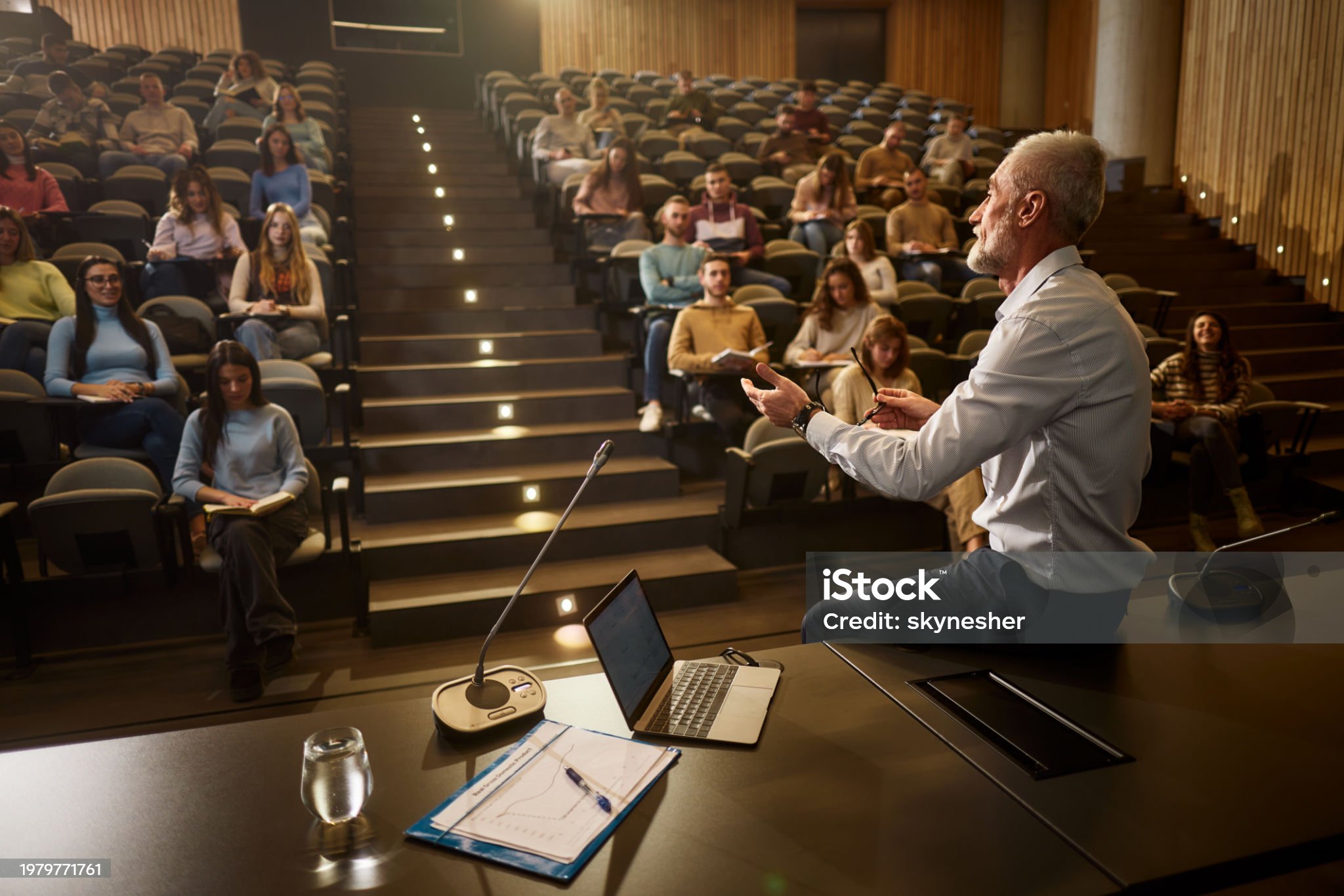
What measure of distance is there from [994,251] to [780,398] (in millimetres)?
374

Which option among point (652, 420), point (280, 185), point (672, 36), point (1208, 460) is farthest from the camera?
point (672, 36)

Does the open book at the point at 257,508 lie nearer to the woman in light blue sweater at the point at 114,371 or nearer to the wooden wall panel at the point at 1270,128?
the woman in light blue sweater at the point at 114,371

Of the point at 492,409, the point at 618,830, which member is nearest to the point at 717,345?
the point at 492,409

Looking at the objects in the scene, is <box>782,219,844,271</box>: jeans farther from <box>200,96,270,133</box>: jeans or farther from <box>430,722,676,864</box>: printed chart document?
<box>430,722,676,864</box>: printed chart document

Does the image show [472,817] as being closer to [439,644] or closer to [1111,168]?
[439,644]

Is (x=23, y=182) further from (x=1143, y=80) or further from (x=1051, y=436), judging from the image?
(x=1143, y=80)

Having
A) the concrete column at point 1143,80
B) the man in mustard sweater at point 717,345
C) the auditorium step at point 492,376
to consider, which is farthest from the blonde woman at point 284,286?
the concrete column at point 1143,80

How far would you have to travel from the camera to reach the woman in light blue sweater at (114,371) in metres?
3.25

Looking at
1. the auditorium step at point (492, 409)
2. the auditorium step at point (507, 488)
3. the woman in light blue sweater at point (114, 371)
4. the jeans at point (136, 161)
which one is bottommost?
the auditorium step at point (507, 488)

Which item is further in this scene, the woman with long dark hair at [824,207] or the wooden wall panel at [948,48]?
the wooden wall panel at [948,48]

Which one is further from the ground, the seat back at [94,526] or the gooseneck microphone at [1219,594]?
the gooseneck microphone at [1219,594]

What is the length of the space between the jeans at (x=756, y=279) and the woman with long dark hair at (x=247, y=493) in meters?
2.63

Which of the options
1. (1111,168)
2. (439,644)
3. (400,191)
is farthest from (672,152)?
(439,644)

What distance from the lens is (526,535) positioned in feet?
10.7
